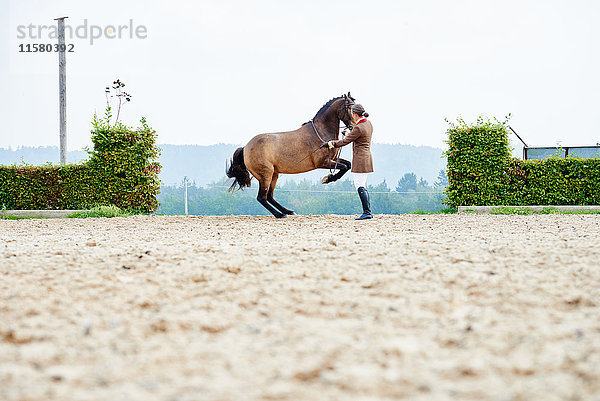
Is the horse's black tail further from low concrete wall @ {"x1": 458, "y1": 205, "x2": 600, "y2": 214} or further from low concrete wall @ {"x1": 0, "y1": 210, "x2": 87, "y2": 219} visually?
low concrete wall @ {"x1": 458, "y1": 205, "x2": 600, "y2": 214}

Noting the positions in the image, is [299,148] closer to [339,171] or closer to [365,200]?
[339,171]

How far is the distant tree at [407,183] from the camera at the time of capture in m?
15.5

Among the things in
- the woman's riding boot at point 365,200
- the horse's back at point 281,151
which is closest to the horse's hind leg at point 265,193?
the horse's back at point 281,151

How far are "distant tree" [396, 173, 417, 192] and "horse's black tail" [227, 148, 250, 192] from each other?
6.57 m

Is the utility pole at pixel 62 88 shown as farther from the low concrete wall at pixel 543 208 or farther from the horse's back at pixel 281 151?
the low concrete wall at pixel 543 208

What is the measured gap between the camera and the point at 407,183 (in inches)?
645

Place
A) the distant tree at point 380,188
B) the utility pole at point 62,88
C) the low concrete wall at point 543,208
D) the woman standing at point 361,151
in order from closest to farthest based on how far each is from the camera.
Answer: the woman standing at point 361,151, the low concrete wall at point 543,208, the utility pole at point 62,88, the distant tree at point 380,188

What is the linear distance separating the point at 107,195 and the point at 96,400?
10.5 meters

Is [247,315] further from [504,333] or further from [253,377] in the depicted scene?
[504,333]

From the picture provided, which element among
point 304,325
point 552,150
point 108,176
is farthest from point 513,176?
point 304,325

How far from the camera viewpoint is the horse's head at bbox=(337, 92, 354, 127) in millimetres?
9242

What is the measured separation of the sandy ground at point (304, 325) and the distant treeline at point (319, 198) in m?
10.4

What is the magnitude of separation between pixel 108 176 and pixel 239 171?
3419 mm

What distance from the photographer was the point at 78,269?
374 cm
